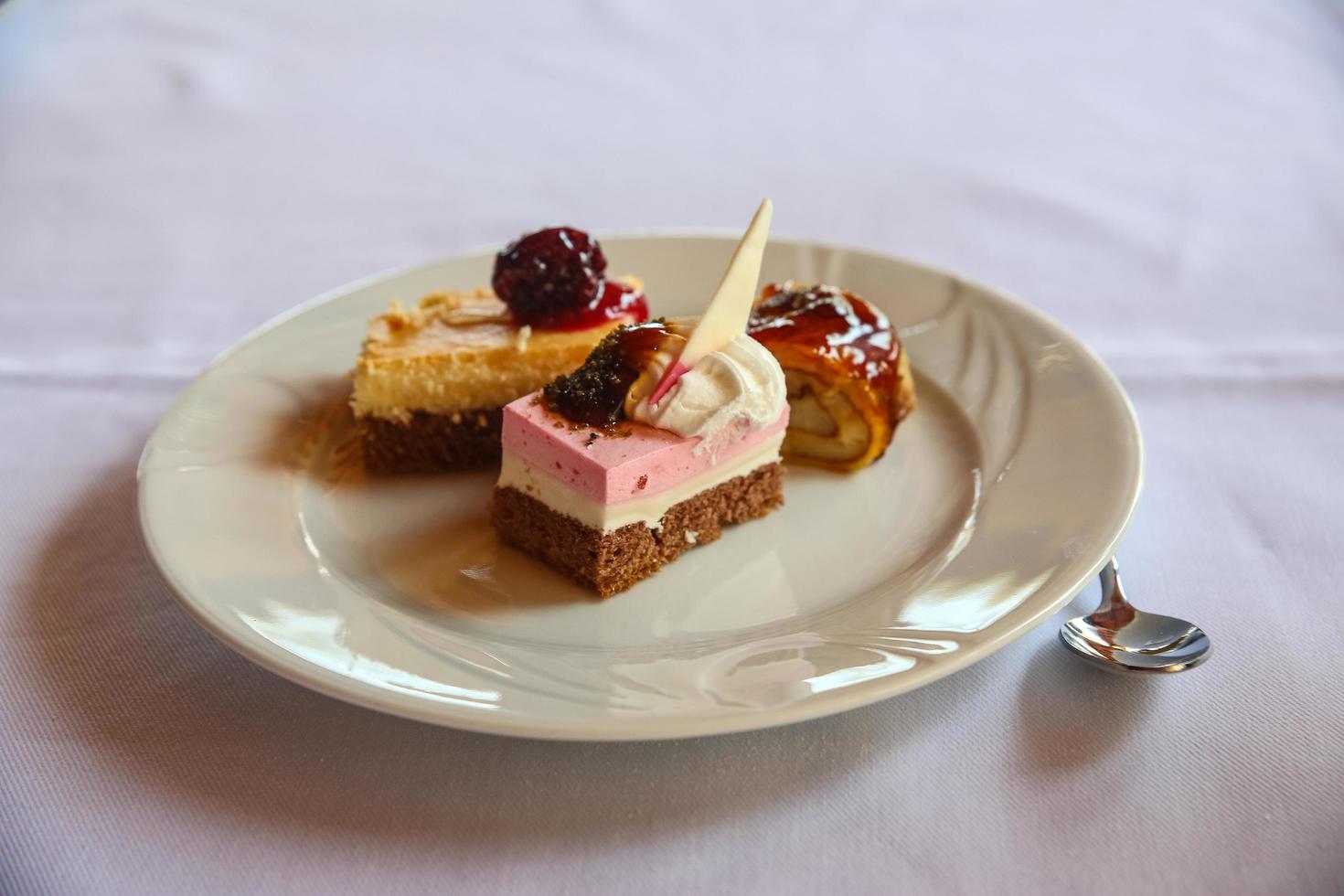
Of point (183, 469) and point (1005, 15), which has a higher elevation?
point (1005, 15)

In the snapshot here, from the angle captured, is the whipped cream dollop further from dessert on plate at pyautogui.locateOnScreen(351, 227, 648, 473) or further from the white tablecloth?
the white tablecloth

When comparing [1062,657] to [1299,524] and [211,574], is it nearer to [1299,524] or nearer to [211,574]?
[1299,524]

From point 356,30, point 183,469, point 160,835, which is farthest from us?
point 356,30

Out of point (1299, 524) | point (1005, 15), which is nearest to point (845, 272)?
point (1299, 524)

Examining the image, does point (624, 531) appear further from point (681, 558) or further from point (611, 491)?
point (681, 558)

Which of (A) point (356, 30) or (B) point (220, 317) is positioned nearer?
(B) point (220, 317)

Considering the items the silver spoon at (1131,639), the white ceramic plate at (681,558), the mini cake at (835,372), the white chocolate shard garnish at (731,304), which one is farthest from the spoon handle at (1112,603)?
the white chocolate shard garnish at (731,304)
